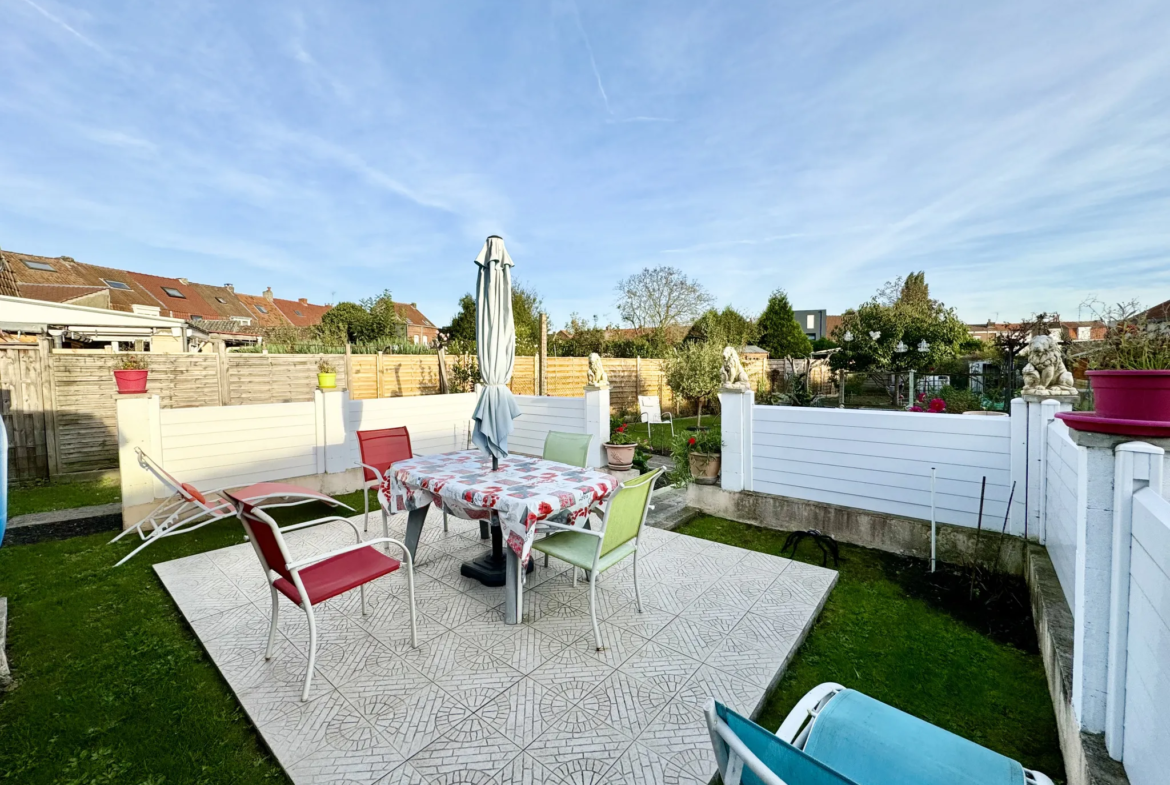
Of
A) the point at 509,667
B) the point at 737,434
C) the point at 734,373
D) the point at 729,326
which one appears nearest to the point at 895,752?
the point at 509,667

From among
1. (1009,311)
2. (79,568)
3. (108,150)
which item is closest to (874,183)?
(1009,311)

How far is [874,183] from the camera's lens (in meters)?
8.88

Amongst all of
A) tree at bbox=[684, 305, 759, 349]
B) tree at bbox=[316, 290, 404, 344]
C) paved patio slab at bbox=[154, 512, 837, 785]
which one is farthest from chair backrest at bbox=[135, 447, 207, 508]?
tree at bbox=[684, 305, 759, 349]

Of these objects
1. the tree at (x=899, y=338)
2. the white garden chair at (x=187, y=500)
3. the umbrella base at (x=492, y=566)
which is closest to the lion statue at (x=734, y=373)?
the umbrella base at (x=492, y=566)

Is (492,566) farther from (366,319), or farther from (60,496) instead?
(366,319)

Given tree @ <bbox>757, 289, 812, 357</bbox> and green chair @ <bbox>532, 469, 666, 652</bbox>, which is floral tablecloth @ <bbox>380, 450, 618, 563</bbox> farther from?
tree @ <bbox>757, 289, 812, 357</bbox>

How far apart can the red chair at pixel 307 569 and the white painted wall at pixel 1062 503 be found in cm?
341

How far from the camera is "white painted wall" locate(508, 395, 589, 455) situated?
699 centimetres

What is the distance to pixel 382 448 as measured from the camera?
4.64 m

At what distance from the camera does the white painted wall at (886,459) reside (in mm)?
3617

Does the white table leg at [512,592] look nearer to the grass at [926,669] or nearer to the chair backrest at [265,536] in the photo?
→ the chair backrest at [265,536]

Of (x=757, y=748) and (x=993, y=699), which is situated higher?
(x=757, y=748)

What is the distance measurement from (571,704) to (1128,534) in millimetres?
2167

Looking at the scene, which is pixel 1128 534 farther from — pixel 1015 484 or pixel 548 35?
pixel 548 35
